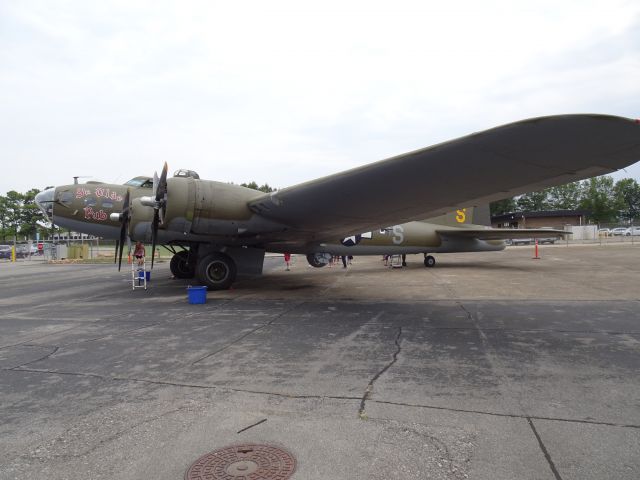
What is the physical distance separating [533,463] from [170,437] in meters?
2.53

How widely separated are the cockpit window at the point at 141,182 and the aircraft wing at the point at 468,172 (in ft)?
16.2

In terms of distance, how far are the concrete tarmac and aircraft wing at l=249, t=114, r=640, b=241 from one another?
2.19 metres

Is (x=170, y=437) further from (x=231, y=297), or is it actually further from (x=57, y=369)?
(x=231, y=297)

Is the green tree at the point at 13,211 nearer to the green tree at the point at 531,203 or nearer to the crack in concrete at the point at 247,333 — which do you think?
the crack in concrete at the point at 247,333

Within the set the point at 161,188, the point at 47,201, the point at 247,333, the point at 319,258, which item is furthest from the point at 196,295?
the point at 47,201

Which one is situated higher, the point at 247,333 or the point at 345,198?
the point at 345,198

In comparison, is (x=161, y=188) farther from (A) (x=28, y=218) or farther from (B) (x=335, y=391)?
Result: (A) (x=28, y=218)

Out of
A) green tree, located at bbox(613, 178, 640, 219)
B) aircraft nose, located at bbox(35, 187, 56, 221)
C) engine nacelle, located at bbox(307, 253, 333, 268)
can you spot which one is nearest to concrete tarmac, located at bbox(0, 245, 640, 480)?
aircraft nose, located at bbox(35, 187, 56, 221)

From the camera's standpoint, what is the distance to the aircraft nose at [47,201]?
11.9 metres

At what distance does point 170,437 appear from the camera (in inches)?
122

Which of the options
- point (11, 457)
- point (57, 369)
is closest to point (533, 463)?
point (11, 457)

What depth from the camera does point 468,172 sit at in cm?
612

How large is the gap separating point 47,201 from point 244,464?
12.0 meters

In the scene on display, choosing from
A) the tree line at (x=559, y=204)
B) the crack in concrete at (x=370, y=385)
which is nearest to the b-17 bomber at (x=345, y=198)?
the crack in concrete at (x=370, y=385)
